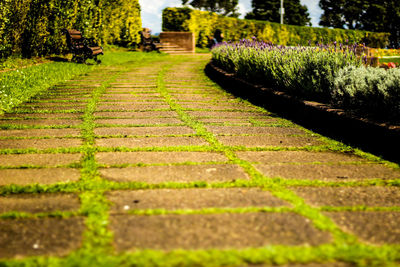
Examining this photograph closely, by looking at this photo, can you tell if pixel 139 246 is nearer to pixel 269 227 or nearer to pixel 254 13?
pixel 269 227

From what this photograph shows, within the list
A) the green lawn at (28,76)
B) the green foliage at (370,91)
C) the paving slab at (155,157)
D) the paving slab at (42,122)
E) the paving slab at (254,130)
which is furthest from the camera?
the green lawn at (28,76)

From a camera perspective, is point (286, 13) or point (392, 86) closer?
point (392, 86)

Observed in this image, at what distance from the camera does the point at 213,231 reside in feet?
7.75

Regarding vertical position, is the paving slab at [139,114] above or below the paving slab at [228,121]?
above

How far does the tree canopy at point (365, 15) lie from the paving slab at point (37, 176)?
5834 centimetres

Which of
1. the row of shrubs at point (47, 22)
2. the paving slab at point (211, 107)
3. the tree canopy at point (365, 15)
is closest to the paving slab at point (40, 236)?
the paving slab at point (211, 107)

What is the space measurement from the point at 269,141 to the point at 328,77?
6.26 feet

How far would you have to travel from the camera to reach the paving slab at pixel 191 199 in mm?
2736

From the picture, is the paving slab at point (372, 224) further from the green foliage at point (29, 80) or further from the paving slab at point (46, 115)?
the green foliage at point (29, 80)

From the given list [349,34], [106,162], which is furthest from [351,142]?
[349,34]

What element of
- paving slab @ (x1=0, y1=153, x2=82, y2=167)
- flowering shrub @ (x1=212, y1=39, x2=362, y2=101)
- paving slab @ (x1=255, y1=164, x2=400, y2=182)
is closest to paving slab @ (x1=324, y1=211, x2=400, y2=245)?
paving slab @ (x1=255, y1=164, x2=400, y2=182)

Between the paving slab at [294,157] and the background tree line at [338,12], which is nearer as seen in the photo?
the paving slab at [294,157]

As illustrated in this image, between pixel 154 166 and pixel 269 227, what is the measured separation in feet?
4.92

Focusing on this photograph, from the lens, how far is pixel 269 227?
243 centimetres
